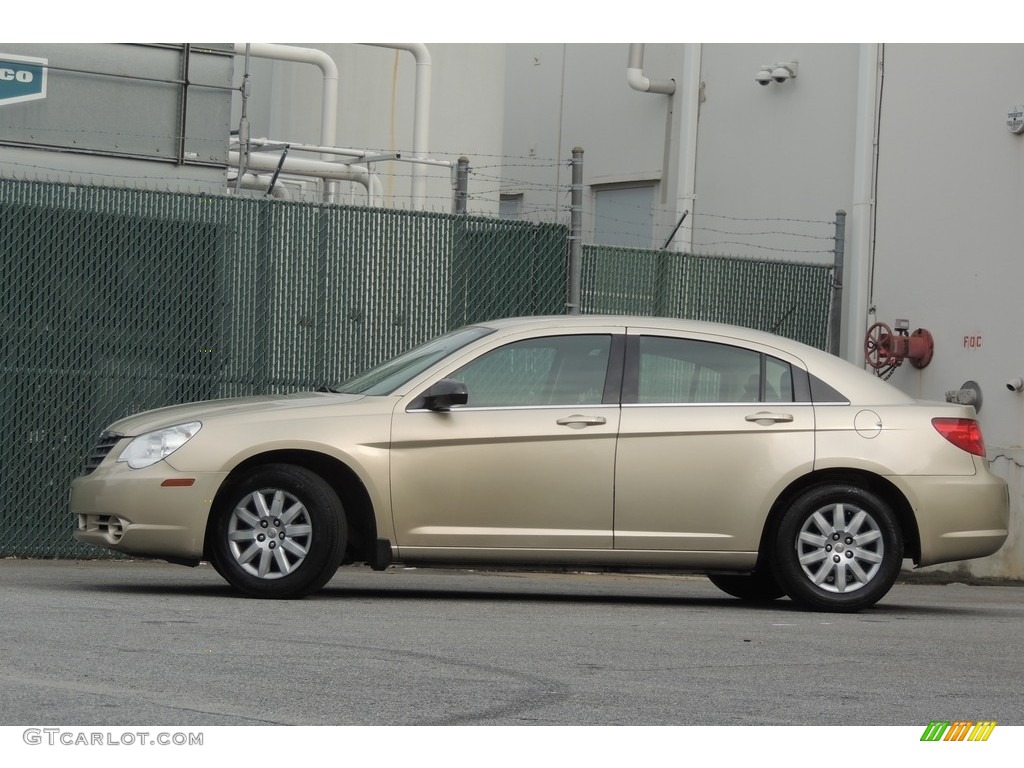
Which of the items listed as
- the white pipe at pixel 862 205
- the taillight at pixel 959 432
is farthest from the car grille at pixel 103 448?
the white pipe at pixel 862 205

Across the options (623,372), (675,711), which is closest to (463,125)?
(623,372)

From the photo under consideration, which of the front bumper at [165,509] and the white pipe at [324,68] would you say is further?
the white pipe at [324,68]

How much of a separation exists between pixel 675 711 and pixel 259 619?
8.95ft

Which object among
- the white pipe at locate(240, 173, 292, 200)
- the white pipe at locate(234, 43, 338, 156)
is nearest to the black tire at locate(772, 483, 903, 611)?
the white pipe at locate(240, 173, 292, 200)

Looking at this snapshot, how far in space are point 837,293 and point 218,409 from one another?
23.9ft

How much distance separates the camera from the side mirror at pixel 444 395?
907 cm

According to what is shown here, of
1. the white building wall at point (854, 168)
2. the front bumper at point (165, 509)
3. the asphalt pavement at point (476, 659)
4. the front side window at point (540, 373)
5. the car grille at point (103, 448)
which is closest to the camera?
the asphalt pavement at point (476, 659)

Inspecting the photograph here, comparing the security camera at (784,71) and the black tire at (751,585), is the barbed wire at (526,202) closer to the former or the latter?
the security camera at (784,71)

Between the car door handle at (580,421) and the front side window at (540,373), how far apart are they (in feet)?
0.36

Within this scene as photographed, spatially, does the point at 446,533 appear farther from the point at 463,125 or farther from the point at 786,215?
the point at 463,125

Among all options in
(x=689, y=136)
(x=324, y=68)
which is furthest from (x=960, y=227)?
(x=324, y=68)

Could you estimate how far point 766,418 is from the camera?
370 inches

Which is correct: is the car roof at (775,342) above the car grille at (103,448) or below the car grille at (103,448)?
above

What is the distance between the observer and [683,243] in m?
18.3
